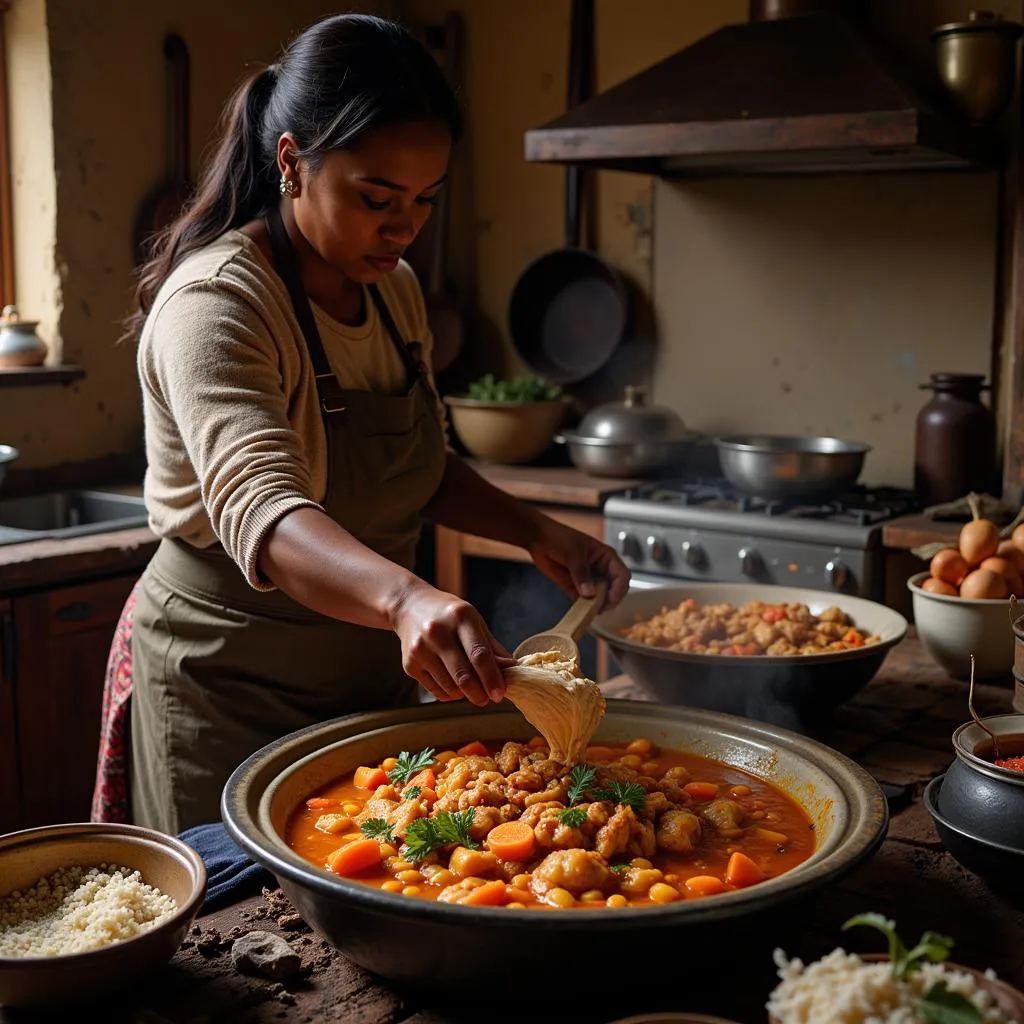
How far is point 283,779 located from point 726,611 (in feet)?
3.51

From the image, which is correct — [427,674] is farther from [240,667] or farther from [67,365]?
[67,365]

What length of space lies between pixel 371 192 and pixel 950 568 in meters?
1.26

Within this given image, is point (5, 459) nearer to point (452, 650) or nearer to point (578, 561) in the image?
point (578, 561)

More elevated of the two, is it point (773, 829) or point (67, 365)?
point (67, 365)

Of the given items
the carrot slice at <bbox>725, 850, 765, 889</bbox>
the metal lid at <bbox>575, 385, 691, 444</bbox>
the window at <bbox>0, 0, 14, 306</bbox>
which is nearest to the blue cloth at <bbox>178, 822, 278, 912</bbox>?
the carrot slice at <bbox>725, 850, 765, 889</bbox>

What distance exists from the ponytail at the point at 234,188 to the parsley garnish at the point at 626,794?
1.19 m

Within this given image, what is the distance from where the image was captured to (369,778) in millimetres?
1700

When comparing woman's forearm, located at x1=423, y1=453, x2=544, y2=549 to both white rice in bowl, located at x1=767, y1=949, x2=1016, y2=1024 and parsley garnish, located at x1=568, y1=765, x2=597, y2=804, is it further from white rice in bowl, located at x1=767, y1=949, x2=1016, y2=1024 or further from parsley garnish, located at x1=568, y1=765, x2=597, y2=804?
white rice in bowl, located at x1=767, y1=949, x2=1016, y2=1024

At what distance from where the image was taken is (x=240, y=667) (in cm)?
218

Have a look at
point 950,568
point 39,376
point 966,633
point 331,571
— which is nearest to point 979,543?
point 950,568

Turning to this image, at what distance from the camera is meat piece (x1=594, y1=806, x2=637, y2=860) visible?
146cm

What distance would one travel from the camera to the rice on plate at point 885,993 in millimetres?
959

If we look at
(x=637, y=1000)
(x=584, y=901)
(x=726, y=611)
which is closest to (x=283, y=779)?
(x=584, y=901)

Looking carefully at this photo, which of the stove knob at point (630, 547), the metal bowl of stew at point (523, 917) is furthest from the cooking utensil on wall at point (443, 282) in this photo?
the metal bowl of stew at point (523, 917)
